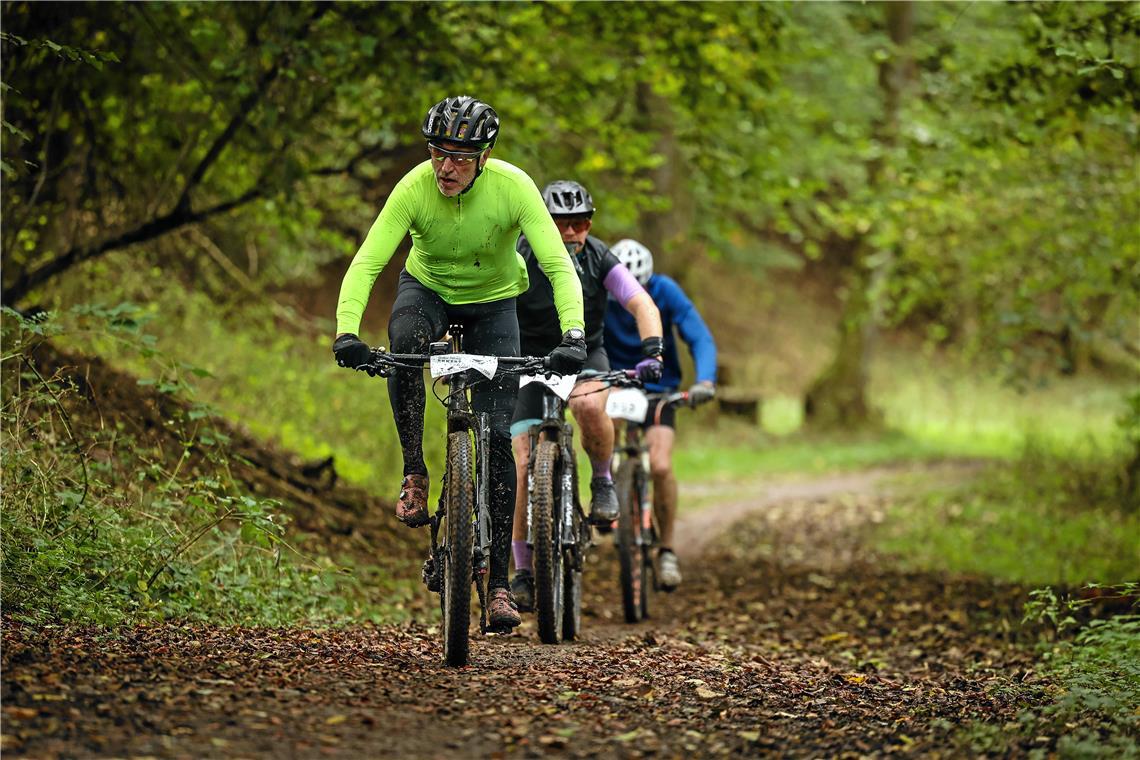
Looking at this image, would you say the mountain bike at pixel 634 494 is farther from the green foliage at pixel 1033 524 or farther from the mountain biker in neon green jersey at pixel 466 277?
the green foliage at pixel 1033 524

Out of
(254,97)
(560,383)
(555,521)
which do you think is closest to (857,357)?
(254,97)

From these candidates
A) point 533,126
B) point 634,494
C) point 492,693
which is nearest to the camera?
point 492,693

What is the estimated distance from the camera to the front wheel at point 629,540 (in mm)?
9055

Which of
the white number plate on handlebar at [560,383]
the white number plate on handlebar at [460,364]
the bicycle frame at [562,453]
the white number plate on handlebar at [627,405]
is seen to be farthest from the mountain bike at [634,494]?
the white number plate on handlebar at [460,364]

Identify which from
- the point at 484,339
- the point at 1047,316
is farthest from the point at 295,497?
the point at 1047,316

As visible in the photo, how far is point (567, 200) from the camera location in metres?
7.85

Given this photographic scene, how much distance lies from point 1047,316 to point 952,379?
15.3m

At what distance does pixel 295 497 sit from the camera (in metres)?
10.4

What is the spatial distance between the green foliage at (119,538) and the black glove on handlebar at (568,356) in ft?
5.71

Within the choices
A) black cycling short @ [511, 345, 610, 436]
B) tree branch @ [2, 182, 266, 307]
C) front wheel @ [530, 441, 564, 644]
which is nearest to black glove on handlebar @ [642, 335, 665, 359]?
black cycling short @ [511, 345, 610, 436]

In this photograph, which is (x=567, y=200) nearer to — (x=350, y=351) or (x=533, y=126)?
(x=350, y=351)

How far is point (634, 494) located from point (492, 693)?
13.7 feet

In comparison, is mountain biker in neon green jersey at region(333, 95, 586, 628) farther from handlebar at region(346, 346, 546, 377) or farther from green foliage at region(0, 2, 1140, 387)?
green foliage at region(0, 2, 1140, 387)

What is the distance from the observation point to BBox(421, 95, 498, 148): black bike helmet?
238 inches
